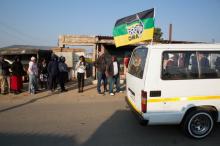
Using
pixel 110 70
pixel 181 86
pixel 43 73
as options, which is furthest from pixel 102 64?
pixel 181 86

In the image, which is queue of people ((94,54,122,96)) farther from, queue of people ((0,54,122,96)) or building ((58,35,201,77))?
building ((58,35,201,77))

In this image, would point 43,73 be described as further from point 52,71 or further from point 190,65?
point 190,65

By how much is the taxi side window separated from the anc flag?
122 inches

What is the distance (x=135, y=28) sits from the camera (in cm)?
823

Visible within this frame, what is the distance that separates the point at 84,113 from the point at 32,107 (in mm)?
2217

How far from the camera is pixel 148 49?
462 cm

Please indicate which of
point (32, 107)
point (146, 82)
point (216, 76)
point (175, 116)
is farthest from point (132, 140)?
point (32, 107)

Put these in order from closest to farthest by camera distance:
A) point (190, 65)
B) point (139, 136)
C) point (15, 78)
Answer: point (190, 65), point (139, 136), point (15, 78)

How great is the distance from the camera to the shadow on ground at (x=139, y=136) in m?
4.60

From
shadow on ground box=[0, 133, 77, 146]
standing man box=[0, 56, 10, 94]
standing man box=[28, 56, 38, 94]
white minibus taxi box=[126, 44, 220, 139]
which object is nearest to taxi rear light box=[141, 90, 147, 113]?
white minibus taxi box=[126, 44, 220, 139]

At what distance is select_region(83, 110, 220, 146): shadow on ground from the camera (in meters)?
4.60

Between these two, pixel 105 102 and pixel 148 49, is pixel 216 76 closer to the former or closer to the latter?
pixel 148 49

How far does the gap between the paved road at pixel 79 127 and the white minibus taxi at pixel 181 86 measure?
0.53m

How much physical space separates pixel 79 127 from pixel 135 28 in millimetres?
4542
